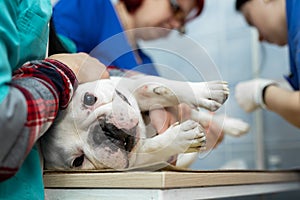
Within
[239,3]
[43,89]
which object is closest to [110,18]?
[239,3]

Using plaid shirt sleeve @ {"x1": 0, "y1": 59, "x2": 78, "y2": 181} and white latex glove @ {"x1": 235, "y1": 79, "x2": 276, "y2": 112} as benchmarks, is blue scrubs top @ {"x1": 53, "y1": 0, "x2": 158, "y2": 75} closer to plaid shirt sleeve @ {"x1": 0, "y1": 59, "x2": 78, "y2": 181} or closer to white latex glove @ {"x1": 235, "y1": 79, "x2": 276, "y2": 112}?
white latex glove @ {"x1": 235, "y1": 79, "x2": 276, "y2": 112}

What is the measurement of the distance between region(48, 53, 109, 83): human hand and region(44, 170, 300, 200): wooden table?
141 mm

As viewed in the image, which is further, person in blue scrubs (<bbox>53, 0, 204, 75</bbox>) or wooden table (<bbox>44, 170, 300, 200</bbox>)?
person in blue scrubs (<bbox>53, 0, 204, 75</bbox>)

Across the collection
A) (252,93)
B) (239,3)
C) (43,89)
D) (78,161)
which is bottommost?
(252,93)

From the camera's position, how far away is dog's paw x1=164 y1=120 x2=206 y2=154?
57 cm

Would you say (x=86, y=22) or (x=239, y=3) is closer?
(x=86, y=22)

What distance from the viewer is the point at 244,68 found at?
163 cm

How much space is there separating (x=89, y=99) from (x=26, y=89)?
14 cm

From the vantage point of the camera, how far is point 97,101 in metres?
0.59

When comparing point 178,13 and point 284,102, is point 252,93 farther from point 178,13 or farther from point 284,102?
point 178,13

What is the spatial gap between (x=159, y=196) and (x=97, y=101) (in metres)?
0.16

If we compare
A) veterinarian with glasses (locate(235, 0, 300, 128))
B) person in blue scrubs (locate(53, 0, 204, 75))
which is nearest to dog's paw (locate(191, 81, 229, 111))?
person in blue scrubs (locate(53, 0, 204, 75))

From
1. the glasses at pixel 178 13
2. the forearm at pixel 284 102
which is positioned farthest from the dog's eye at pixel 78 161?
the glasses at pixel 178 13

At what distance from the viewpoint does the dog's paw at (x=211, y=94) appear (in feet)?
2.01
